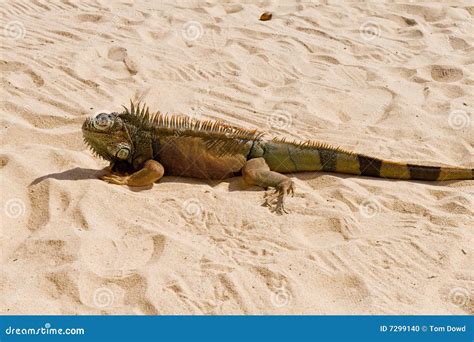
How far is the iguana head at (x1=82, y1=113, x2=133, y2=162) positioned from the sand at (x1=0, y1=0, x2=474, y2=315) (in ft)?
A: 0.78

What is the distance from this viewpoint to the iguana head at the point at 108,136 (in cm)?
520

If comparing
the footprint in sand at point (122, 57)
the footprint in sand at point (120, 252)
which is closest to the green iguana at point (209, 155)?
the footprint in sand at point (120, 252)

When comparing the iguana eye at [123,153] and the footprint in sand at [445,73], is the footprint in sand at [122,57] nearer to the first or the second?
the iguana eye at [123,153]

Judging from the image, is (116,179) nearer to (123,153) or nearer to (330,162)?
(123,153)

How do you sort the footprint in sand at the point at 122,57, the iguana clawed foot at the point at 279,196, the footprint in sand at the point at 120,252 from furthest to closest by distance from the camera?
the footprint in sand at the point at 122,57 → the iguana clawed foot at the point at 279,196 → the footprint in sand at the point at 120,252

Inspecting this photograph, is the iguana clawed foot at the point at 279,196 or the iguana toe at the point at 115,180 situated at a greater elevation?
the iguana clawed foot at the point at 279,196

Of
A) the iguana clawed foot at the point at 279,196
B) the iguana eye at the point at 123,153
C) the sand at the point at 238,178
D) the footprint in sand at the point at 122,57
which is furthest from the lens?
the footprint in sand at the point at 122,57

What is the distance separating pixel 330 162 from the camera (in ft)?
17.9

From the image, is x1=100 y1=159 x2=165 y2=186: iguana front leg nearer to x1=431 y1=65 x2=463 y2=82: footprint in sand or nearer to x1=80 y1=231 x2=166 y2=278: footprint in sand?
x1=80 y1=231 x2=166 y2=278: footprint in sand

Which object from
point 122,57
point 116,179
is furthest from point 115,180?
point 122,57

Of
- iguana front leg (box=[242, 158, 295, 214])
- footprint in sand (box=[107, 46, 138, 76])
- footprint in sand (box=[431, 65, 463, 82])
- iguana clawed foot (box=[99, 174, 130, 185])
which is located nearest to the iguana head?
iguana clawed foot (box=[99, 174, 130, 185])

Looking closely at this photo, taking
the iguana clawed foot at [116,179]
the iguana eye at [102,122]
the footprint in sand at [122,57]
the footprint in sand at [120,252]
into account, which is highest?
the iguana eye at [102,122]

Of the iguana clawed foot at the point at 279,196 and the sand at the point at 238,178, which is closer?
the sand at the point at 238,178

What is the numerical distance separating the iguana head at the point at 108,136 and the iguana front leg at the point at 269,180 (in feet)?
3.04
